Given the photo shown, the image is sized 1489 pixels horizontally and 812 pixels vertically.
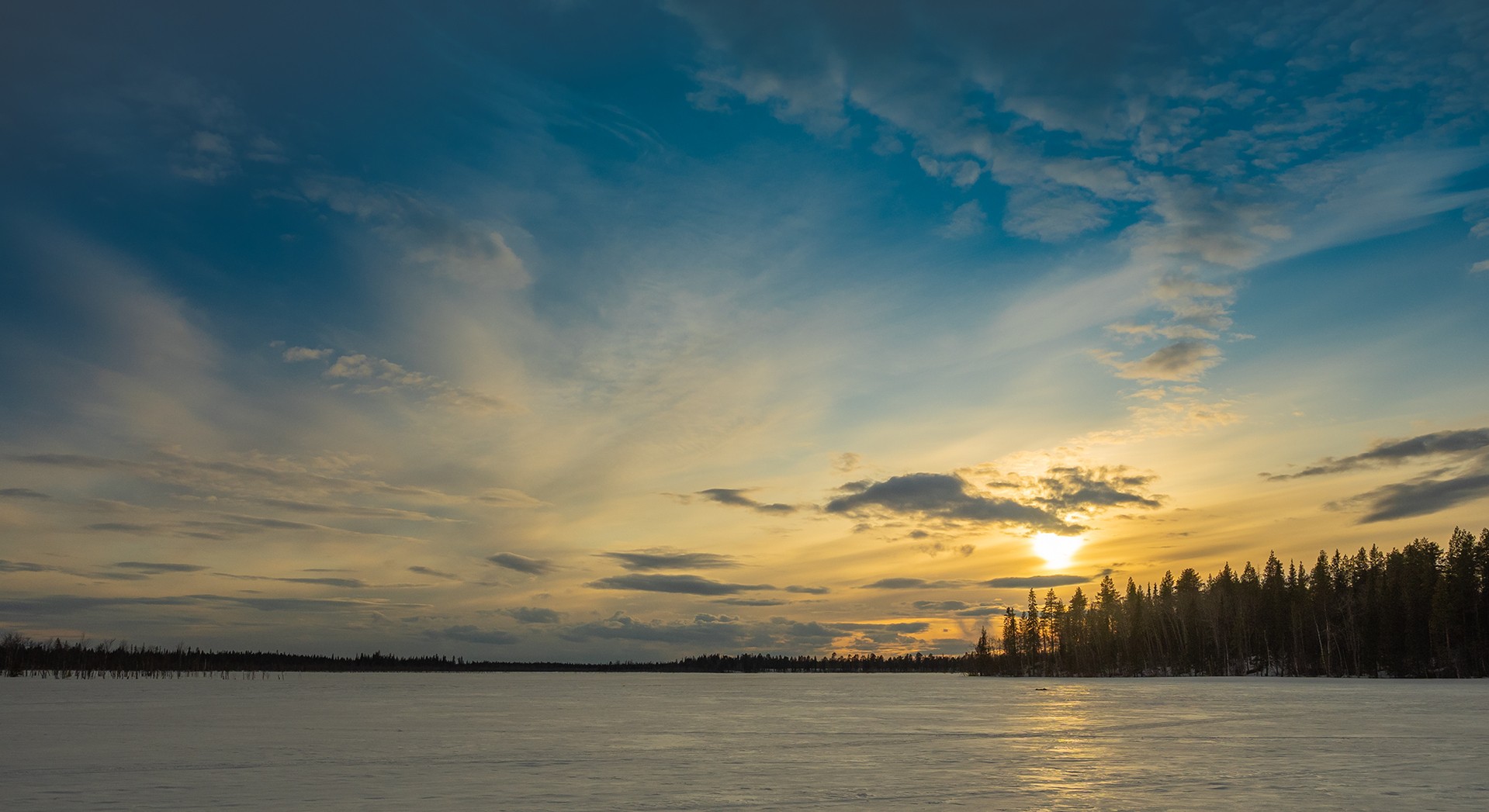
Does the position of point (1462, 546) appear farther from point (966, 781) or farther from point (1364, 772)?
point (966, 781)

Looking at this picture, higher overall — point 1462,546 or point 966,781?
point 1462,546

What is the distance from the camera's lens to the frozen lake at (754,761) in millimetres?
20391

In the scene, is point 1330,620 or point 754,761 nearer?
point 754,761

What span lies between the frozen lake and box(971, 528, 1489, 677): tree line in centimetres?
8398

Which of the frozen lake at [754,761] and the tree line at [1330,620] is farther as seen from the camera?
the tree line at [1330,620]

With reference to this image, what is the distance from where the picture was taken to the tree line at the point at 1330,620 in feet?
395

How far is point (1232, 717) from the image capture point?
49.3m

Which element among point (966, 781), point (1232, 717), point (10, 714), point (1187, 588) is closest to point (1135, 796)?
point (966, 781)

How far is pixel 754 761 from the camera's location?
28750 millimetres

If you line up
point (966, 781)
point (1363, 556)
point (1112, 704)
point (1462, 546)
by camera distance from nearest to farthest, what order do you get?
point (966, 781)
point (1112, 704)
point (1462, 546)
point (1363, 556)

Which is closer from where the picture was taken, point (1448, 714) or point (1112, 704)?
point (1448, 714)

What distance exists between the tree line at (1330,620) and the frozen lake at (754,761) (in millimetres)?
83982

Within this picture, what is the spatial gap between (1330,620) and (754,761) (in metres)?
150

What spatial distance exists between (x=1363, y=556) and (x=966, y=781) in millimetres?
160240
